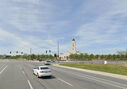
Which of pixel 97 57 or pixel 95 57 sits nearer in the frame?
pixel 95 57

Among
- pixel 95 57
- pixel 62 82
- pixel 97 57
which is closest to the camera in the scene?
pixel 62 82

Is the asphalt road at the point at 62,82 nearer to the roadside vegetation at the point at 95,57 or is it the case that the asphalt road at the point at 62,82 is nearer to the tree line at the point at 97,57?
the roadside vegetation at the point at 95,57

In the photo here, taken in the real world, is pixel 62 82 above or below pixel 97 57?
above

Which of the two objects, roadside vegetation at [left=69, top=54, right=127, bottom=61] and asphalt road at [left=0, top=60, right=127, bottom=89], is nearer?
asphalt road at [left=0, top=60, right=127, bottom=89]

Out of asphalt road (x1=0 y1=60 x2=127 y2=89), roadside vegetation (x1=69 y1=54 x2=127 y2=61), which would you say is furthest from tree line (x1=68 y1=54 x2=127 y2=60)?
asphalt road (x1=0 y1=60 x2=127 y2=89)

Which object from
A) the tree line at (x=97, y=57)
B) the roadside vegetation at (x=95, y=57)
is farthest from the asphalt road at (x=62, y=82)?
the tree line at (x=97, y=57)

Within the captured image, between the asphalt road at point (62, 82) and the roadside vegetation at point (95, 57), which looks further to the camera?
the roadside vegetation at point (95, 57)

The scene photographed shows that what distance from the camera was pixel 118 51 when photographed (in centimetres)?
13500

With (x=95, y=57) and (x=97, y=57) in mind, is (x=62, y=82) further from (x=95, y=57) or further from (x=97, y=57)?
(x=97, y=57)

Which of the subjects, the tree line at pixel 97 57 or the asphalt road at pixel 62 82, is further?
the tree line at pixel 97 57

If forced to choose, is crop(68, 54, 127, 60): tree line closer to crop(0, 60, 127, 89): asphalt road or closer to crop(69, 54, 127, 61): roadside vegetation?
crop(69, 54, 127, 61): roadside vegetation

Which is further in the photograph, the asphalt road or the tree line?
the tree line

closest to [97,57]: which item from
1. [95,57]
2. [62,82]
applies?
[95,57]

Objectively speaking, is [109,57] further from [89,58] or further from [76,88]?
[76,88]
